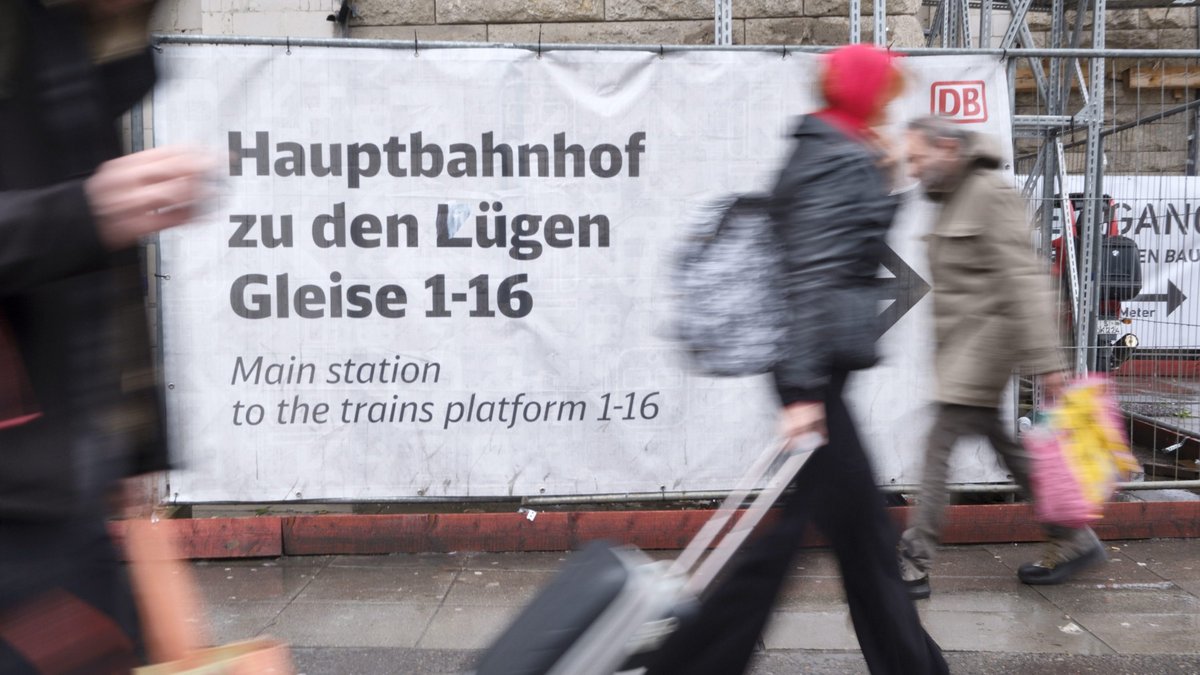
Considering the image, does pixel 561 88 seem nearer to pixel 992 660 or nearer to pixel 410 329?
pixel 410 329

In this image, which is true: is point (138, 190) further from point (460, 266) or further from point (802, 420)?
point (460, 266)

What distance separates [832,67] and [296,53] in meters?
3.56

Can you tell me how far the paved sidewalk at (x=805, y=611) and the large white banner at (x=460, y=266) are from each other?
0.48 meters

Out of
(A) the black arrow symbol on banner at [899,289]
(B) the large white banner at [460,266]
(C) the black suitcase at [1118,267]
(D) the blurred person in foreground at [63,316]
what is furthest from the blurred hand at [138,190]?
(C) the black suitcase at [1118,267]

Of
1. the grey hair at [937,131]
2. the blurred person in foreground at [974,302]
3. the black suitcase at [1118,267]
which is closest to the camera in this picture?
the blurred person in foreground at [974,302]

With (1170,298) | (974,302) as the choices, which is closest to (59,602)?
(974,302)

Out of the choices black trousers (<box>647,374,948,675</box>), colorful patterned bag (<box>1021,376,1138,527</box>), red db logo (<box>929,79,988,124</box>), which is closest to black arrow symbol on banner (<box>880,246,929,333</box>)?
red db logo (<box>929,79,988,124</box>)

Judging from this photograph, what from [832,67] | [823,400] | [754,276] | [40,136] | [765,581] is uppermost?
[832,67]

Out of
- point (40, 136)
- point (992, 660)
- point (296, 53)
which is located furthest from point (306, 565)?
point (40, 136)

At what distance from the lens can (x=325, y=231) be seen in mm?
5766

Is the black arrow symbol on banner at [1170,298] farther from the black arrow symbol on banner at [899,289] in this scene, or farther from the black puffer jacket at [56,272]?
the black puffer jacket at [56,272]

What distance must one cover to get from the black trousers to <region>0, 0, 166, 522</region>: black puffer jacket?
1.62 meters

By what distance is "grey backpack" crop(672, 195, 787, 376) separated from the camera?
296 centimetres

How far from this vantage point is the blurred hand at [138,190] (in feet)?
4.33
